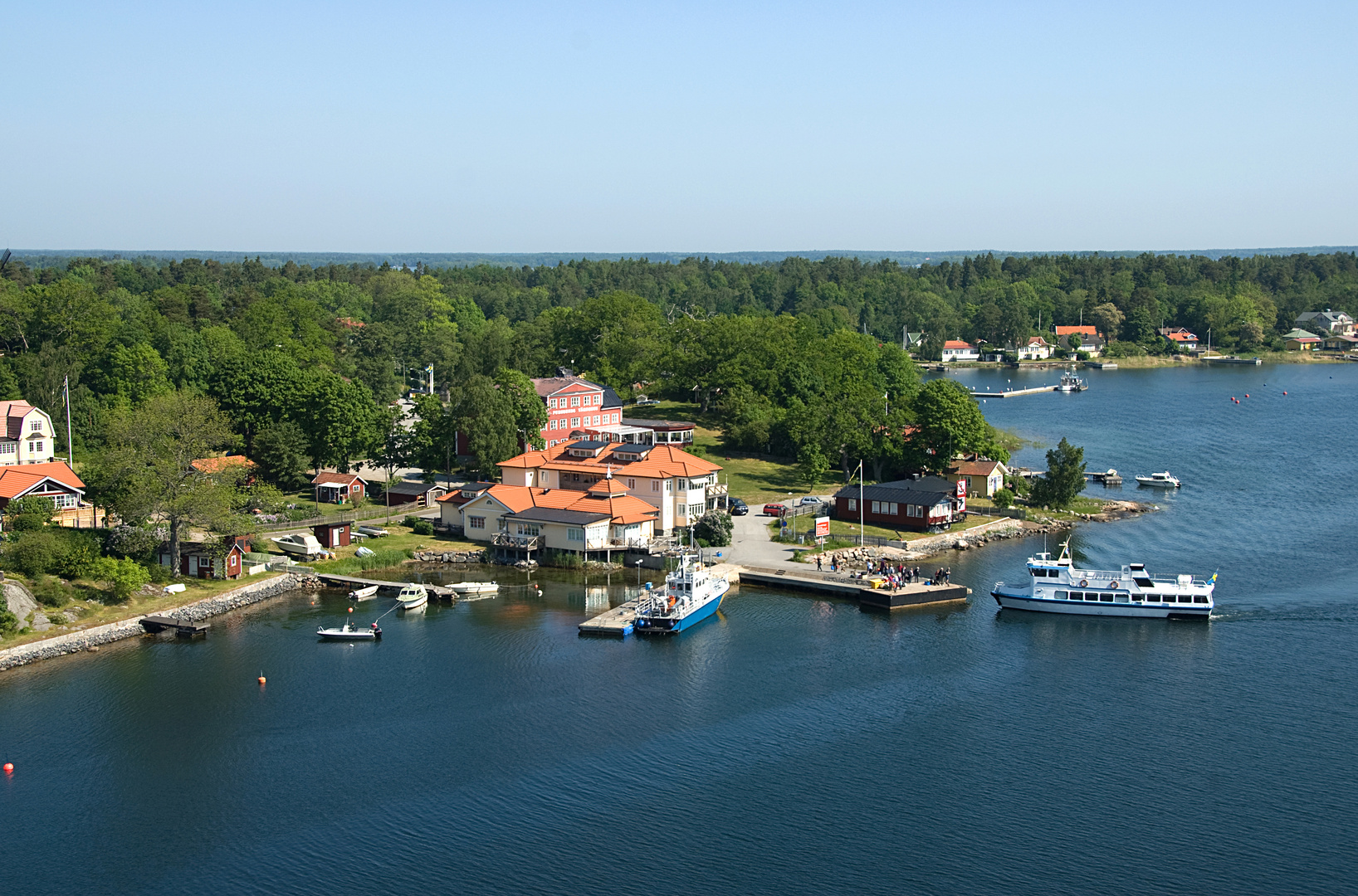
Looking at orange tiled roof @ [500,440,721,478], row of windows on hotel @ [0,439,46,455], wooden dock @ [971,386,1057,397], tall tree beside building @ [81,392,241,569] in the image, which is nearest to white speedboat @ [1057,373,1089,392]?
wooden dock @ [971,386,1057,397]

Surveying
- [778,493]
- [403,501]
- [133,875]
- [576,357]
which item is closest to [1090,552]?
[778,493]

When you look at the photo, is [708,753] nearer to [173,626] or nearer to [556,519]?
[173,626]

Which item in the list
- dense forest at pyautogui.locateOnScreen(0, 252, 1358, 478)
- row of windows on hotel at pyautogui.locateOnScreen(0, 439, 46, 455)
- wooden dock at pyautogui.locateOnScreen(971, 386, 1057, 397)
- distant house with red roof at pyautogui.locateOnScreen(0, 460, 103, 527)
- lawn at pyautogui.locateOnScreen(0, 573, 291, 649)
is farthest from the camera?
wooden dock at pyautogui.locateOnScreen(971, 386, 1057, 397)

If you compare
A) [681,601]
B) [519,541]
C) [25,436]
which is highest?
[25,436]

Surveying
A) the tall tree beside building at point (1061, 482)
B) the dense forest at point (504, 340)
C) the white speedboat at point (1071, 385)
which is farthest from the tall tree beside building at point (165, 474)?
the white speedboat at point (1071, 385)

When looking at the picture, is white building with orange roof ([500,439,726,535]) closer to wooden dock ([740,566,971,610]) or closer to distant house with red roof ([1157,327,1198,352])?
wooden dock ([740,566,971,610])

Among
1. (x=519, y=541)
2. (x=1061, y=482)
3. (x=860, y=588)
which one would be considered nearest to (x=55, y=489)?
(x=519, y=541)
